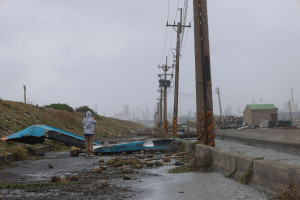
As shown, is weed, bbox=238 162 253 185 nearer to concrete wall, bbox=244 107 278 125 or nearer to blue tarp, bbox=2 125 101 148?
blue tarp, bbox=2 125 101 148

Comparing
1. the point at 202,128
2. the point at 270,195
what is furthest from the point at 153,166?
the point at 270,195

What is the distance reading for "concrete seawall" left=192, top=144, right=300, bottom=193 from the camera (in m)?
4.87

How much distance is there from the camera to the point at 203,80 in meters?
12.5

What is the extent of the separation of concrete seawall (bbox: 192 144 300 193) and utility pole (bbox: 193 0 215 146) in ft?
10.5

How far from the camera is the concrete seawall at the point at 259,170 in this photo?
192 inches

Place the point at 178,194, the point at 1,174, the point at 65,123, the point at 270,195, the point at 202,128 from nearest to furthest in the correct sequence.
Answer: the point at 270,195 < the point at 178,194 < the point at 1,174 < the point at 202,128 < the point at 65,123

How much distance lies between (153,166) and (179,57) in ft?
76.3

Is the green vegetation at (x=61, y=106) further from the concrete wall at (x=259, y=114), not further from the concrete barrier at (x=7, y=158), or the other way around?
the concrete barrier at (x=7, y=158)

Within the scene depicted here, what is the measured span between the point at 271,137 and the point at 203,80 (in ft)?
33.2

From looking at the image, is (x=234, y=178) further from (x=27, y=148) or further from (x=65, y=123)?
(x=65, y=123)

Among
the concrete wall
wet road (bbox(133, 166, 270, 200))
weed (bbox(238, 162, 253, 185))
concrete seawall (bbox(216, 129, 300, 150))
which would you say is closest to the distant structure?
the concrete wall

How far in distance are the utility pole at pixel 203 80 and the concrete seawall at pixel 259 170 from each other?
320 centimetres

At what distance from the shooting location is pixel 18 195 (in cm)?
579

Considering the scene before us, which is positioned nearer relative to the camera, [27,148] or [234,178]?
[234,178]
